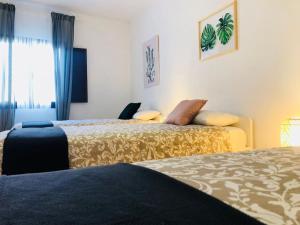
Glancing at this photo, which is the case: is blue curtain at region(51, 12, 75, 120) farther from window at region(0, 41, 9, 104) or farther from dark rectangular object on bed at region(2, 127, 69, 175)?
dark rectangular object on bed at region(2, 127, 69, 175)

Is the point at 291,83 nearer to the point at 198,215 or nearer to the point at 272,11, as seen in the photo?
the point at 272,11

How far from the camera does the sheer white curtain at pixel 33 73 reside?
13.5 ft

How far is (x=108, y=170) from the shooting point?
0.86 metres

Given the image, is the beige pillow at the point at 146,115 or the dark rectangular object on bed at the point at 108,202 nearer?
the dark rectangular object on bed at the point at 108,202

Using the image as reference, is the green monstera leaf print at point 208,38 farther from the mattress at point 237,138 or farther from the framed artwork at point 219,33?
the mattress at point 237,138

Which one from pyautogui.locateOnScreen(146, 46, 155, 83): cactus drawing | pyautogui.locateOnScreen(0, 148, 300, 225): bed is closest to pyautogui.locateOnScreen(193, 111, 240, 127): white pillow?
pyautogui.locateOnScreen(0, 148, 300, 225): bed

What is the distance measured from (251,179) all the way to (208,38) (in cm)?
242

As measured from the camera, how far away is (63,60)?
4.37 m

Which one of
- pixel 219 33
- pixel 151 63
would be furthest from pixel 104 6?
A: pixel 219 33

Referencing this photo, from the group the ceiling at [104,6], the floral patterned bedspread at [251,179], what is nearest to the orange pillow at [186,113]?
the floral patterned bedspread at [251,179]

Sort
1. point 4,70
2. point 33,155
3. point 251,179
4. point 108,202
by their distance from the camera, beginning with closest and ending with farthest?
point 108,202 < point 251,179 < point 33,155 < point 4,70

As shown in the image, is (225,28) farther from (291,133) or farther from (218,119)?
(291,133)

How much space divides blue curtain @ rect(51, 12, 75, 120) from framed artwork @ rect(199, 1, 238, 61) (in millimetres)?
2402

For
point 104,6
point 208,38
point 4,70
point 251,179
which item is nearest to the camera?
point 251,179
